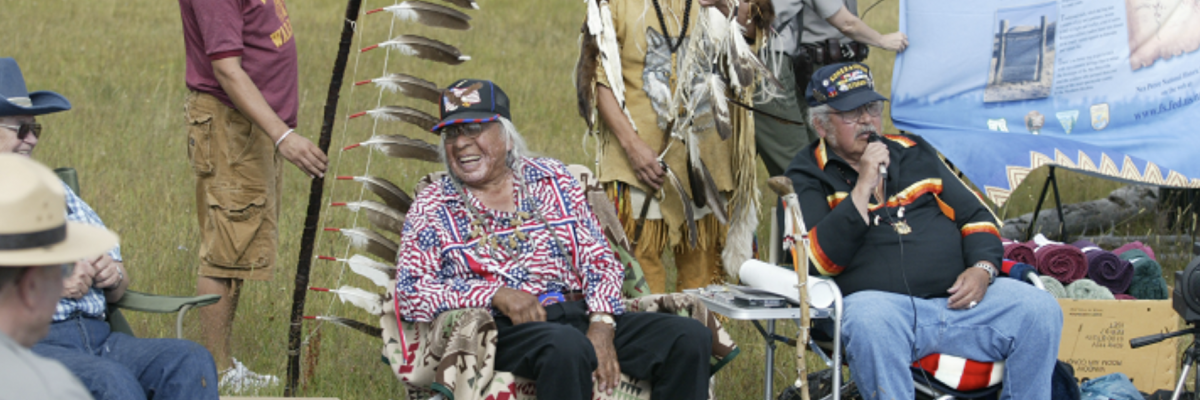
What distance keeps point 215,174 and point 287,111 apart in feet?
1.11

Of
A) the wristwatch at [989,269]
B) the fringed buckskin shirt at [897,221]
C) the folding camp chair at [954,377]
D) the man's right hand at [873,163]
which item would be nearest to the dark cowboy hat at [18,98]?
the folding camp chair at [954,377]

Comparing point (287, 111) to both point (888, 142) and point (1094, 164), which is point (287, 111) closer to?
point (888, 142)

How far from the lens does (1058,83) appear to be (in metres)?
5.52

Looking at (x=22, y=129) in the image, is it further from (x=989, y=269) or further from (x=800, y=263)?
(x=989, y=269)

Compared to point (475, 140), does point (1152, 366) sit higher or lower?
lower

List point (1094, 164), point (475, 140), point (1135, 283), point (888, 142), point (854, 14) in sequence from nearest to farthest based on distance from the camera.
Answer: point (475, 140) < point (888, 142) < point (1135, 283) < point (1094, 164) < point (854, 14)

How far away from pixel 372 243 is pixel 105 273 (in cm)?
100

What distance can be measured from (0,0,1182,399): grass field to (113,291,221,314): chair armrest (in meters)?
0.90

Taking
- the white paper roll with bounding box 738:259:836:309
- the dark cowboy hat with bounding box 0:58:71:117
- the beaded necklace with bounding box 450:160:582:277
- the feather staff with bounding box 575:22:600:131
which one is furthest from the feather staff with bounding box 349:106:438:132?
the white paper roll with bounding box 738:259:836:309

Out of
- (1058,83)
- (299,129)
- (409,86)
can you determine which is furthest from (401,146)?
(299,129)

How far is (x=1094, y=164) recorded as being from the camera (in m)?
5.38

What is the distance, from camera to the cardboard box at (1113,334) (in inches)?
168

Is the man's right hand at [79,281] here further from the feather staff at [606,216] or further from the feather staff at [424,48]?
the feather staff at [606,216]

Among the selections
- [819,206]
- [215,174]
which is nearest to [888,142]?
[819,206]
